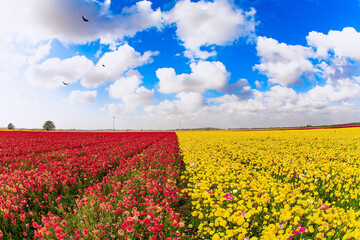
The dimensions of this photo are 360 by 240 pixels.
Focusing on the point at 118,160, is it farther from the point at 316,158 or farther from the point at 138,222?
the point at 316,158

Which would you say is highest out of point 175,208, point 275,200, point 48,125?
point 48,125

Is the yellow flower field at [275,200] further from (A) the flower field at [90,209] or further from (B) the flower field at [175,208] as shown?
(A) the flower field at [90,209]

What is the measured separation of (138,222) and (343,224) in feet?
9.92

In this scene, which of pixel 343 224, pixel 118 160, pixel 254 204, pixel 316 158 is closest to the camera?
pixel 343 224

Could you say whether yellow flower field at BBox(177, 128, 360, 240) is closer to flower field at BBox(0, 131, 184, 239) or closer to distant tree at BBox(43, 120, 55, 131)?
flower field at BBox(0, 131, 184, 239)

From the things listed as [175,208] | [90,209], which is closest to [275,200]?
[175,208]

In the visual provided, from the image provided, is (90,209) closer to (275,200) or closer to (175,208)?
(175,208)

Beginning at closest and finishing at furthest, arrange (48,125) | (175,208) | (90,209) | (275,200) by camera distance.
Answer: (90,209) < (275,200) < (175,208) < (48,125)

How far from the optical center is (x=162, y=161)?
794 cm

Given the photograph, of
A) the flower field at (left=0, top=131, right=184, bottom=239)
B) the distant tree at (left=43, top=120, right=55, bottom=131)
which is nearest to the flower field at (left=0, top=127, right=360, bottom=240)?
the flower field at (left=0, top=131, right=184, bottom=239)

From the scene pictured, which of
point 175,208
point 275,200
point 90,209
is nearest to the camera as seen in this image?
point 90,209

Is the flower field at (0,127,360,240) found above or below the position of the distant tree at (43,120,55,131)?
below

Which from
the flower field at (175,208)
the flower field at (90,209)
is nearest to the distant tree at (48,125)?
the flower field at (175,208)

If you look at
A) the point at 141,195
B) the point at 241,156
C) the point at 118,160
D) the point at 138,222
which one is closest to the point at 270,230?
the point at 138,222
